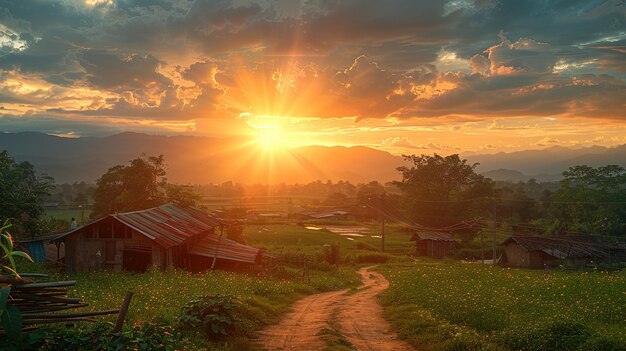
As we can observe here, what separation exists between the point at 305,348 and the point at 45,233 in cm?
3668

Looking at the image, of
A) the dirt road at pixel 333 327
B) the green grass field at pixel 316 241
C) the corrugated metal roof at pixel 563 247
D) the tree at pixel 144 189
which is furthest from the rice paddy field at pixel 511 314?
the tree at pixel 144 189

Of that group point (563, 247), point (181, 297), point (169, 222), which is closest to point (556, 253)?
point (563, 247)

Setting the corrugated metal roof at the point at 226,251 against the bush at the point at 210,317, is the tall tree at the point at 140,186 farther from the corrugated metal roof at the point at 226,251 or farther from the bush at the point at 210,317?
the bush at the point at 210,317

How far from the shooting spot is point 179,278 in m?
26.3

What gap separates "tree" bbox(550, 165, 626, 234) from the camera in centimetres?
7562

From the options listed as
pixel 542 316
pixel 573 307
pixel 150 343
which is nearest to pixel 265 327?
pixel 150 343

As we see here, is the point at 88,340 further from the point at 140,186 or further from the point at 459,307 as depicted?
the point at 140,186

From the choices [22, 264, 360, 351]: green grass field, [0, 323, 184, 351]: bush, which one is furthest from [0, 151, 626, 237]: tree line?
[0, 323, 184, 351]: bush

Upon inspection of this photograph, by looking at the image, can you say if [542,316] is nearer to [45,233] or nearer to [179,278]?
[179,278]

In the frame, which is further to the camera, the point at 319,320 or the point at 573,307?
the point at 319,320

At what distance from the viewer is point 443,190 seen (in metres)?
94.2

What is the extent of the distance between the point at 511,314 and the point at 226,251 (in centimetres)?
2774

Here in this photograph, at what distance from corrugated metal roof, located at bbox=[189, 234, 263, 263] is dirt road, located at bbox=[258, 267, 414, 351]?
523 inches

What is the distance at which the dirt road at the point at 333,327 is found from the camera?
1623 centimetres
